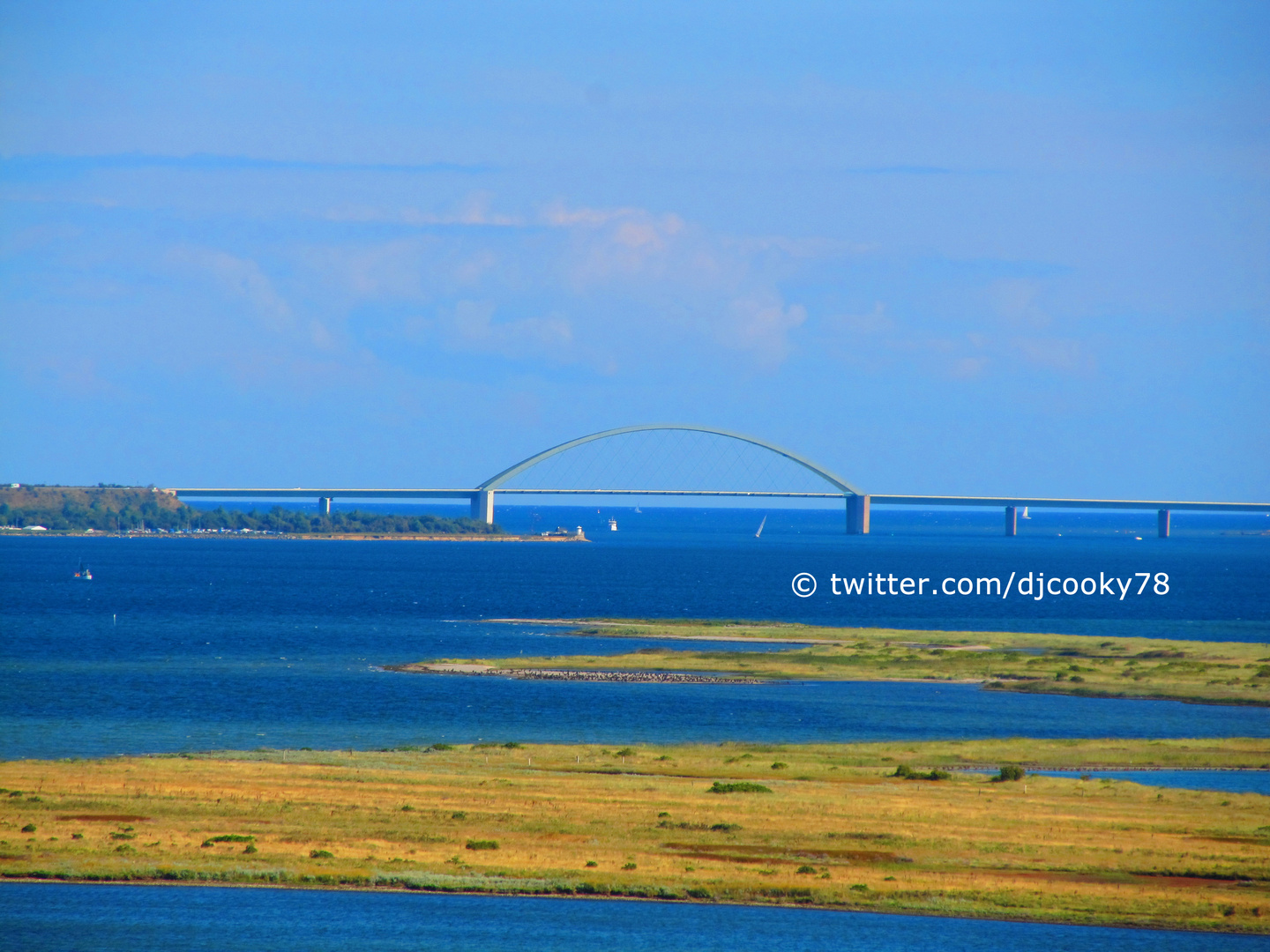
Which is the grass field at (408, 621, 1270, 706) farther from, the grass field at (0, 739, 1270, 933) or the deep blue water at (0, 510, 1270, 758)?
the grass field at (0, 739, 1270, 933)

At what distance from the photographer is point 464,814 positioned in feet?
147

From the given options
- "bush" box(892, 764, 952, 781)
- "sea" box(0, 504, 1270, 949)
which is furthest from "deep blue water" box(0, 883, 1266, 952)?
"bush" box(892, 764, 952, 781)

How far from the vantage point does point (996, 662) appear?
99.8 meters

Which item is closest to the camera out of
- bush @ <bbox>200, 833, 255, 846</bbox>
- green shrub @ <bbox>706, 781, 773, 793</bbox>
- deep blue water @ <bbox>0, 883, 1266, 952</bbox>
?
deep blue water @ <bbox>0, 883, 1266, 952</bbox>

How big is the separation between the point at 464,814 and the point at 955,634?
3236 inches

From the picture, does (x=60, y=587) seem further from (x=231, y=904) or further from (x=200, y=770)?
(x=231, y=904)

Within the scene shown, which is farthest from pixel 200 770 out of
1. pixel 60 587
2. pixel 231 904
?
pixel 60 587

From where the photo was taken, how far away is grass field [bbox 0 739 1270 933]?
37.9m

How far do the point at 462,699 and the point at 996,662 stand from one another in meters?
40.3

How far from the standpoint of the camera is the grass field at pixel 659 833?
124ft

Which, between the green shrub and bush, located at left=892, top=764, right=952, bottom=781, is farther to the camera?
bush, located at left=892, top=764, right=952, bottom=781

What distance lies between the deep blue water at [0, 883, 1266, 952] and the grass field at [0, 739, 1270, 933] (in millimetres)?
711

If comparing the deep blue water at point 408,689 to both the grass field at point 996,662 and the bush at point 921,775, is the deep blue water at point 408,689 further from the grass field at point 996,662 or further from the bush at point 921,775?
the bush at point 921,775

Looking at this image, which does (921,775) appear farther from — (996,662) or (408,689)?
(996,662)
